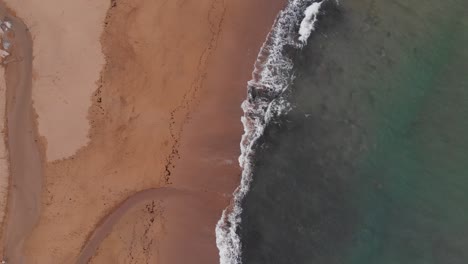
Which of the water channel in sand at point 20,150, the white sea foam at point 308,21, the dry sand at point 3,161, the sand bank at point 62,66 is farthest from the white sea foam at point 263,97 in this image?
the dry sand at point 3,161

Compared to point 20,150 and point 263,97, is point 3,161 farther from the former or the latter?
point 263,97

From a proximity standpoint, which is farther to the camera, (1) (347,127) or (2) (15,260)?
(1) (347,127)

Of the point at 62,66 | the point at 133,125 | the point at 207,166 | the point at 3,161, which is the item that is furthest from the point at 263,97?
the point at 3,161

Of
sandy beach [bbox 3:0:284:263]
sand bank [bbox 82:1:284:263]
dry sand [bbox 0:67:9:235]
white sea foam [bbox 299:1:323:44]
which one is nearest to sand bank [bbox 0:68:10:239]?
dry sand [bbox 0:67:9:235]

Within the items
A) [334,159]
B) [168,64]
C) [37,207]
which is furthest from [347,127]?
[37,207]

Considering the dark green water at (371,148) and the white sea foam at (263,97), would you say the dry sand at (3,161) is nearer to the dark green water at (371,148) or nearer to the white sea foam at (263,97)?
the white sea foam at (263,97)

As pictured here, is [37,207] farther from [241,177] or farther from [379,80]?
[379,80]
